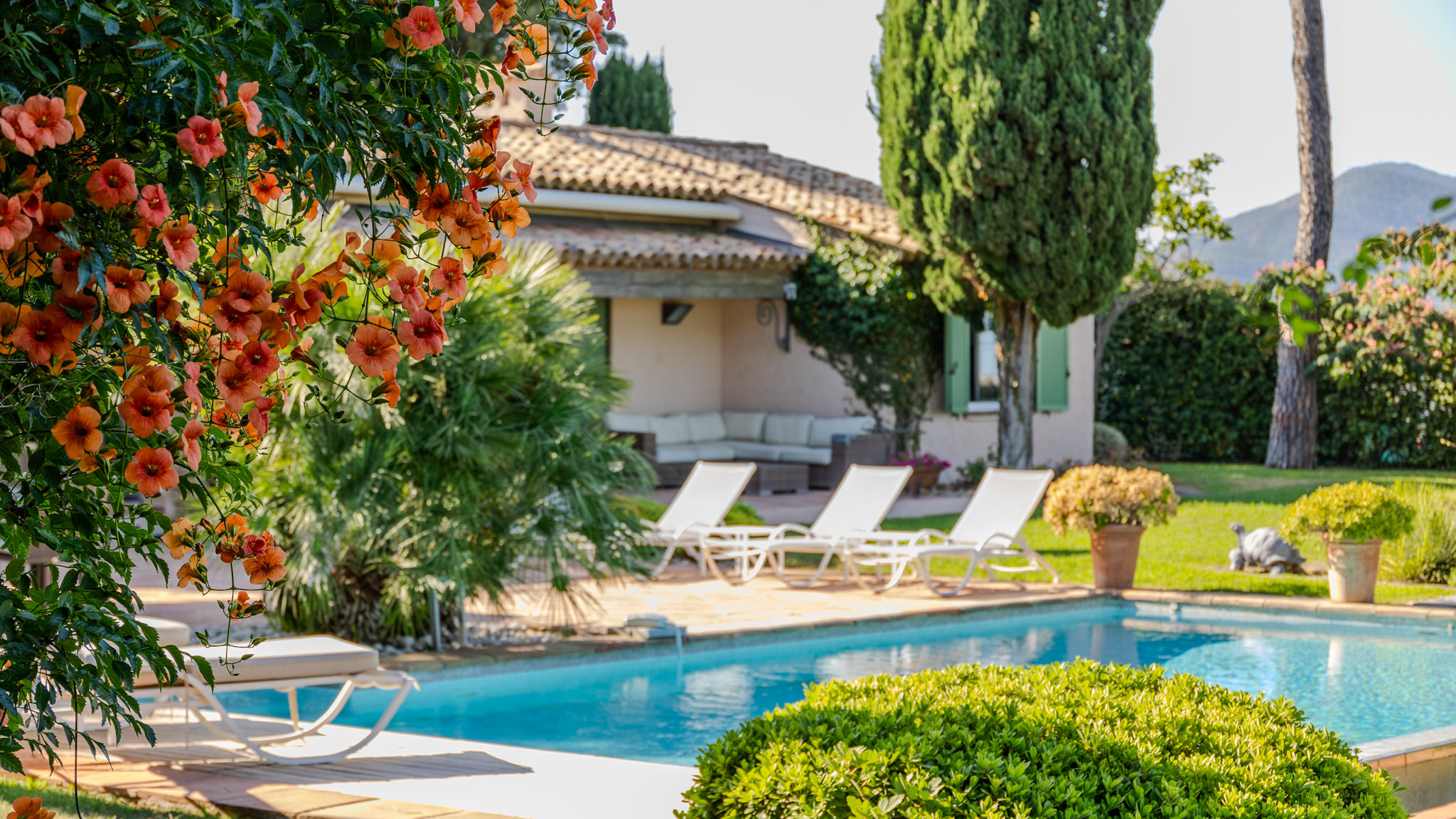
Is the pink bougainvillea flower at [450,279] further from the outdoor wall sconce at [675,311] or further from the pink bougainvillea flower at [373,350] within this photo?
the outdoor wall sconce at [675,311]

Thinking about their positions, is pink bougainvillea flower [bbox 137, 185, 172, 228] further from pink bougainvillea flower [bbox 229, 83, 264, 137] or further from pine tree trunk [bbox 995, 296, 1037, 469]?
pine tree trunk [bbox 995, 296, 1037, 469]

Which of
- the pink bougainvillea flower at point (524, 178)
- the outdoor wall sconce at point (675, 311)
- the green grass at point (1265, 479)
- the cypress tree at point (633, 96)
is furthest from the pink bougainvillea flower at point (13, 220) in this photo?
the cypress tree at point (633, 96)

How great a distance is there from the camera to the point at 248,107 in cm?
147

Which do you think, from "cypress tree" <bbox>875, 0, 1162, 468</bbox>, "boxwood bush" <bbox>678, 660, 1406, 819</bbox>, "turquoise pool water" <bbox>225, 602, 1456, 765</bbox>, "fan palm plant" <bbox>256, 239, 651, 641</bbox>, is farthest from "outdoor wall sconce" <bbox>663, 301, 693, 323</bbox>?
"boxwood bush" <bbox>678, 660, 1406, 819</bbox>

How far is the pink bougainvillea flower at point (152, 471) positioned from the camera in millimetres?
1578

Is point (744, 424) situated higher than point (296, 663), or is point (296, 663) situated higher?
point (744, 424)

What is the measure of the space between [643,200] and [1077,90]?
5.63m

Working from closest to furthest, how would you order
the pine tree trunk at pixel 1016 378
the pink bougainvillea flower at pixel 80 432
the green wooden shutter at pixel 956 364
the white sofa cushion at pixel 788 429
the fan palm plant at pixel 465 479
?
the pink bougainvillea flower at pixel 80 432
the fan palm plant at pixel 465 479
the pine tree trunk at pixel 1016 378
the white sofa cushion at pixel 788 429
the green wooden shutter at pixel 956 364

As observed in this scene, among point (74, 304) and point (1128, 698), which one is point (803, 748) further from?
point (74, 304)

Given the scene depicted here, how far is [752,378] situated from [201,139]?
15.7 metres

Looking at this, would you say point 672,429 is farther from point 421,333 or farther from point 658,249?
point 421,333

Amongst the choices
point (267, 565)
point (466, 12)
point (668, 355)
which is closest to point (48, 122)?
point (466, 12)

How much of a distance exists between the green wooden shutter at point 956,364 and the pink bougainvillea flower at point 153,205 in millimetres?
15019

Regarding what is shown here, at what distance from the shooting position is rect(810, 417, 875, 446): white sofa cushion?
51.7ft
